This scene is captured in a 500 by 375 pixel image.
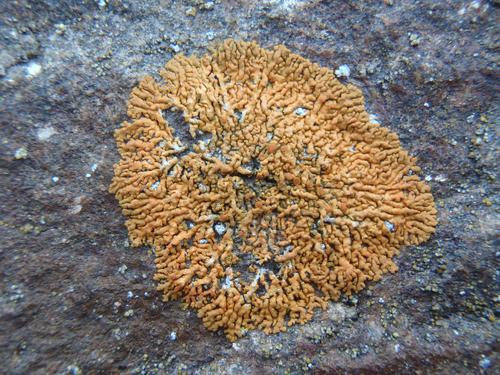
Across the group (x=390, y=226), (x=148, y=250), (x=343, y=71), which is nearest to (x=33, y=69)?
(x=148, y=250)

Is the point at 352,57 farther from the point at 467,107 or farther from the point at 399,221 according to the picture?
the point at 399,221

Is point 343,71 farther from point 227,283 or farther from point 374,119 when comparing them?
point 227,283

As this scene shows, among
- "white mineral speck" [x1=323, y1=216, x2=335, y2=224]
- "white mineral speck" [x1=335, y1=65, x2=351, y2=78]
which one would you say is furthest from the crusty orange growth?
"white mineral speck" [x1=335, y1=65, x2=351, y2=78]


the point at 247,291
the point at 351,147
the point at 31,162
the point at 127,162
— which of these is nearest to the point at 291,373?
the point at 247,291

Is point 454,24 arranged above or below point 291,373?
above

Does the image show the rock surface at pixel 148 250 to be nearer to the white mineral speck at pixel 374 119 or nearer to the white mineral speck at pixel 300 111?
the white mineral speck at pixel 374 119

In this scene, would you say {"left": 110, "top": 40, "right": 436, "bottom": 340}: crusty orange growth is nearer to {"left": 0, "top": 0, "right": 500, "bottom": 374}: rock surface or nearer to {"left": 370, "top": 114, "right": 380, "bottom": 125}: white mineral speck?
{"left": 0, "top": 0, "right": 500, "bottom": 374}: rock surface
